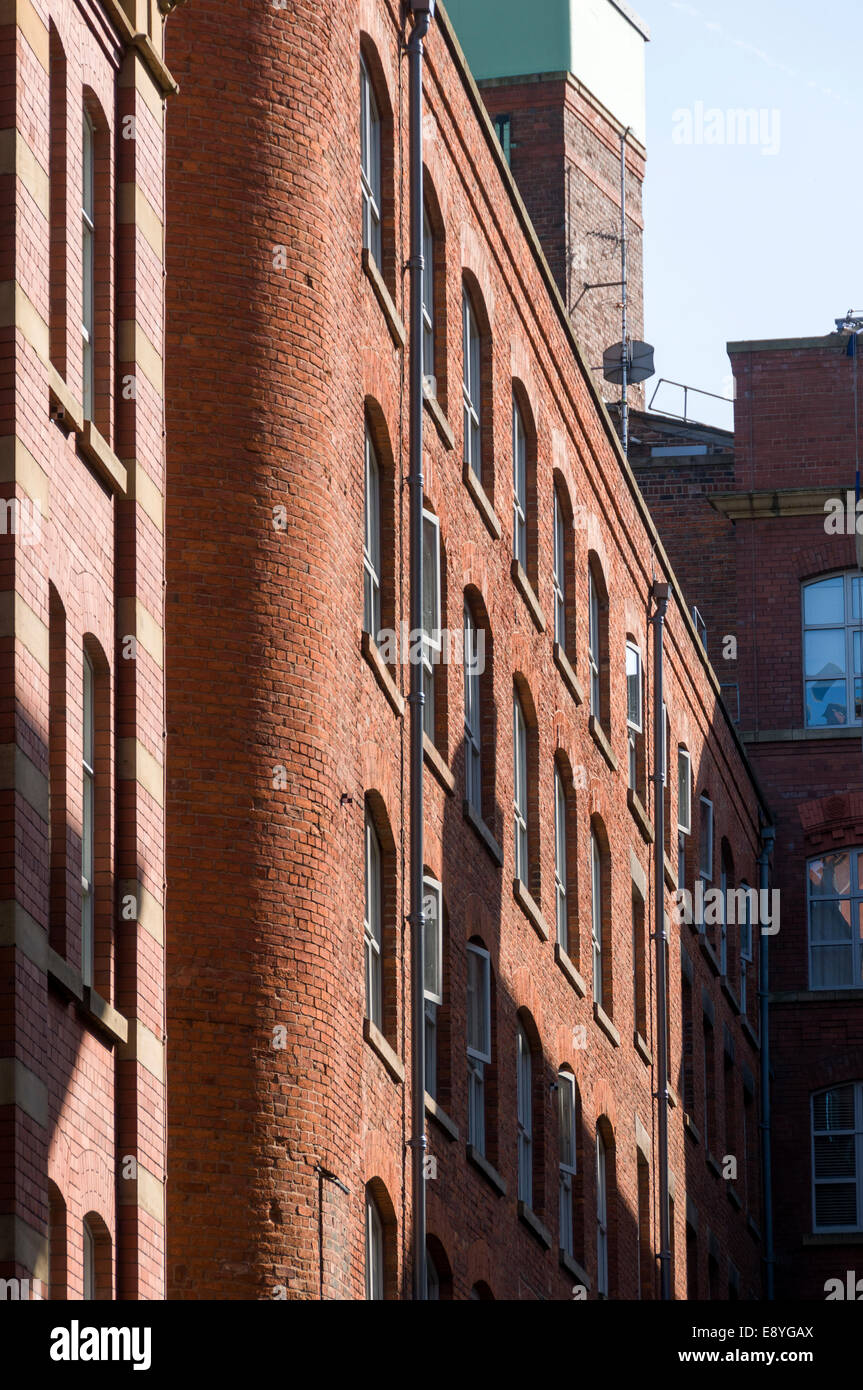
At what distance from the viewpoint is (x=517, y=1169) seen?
108ft

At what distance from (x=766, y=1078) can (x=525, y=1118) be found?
18.9 m

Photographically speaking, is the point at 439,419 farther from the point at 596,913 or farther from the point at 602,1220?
the point at 602,1220

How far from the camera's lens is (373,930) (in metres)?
27.3

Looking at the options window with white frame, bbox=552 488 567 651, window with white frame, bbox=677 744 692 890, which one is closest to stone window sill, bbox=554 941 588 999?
window with white frame, bbox=552 488 567 651

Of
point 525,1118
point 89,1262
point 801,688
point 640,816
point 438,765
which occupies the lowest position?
point 89,1262

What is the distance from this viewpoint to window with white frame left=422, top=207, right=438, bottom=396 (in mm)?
30969

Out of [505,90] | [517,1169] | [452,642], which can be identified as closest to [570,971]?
[517,1169]

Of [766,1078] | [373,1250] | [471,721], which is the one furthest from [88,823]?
[766,1078]

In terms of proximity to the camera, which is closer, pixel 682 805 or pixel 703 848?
pixel 682 805

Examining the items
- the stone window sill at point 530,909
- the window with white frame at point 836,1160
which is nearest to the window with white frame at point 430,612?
the stone window sill at point 530,909

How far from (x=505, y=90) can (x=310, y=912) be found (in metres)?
35.6

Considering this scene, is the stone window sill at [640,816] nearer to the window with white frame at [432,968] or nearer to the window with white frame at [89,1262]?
the window with white frame at [432,968]

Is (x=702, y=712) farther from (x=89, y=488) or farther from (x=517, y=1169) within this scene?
(x=89, y=488)

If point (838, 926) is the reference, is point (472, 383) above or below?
above
